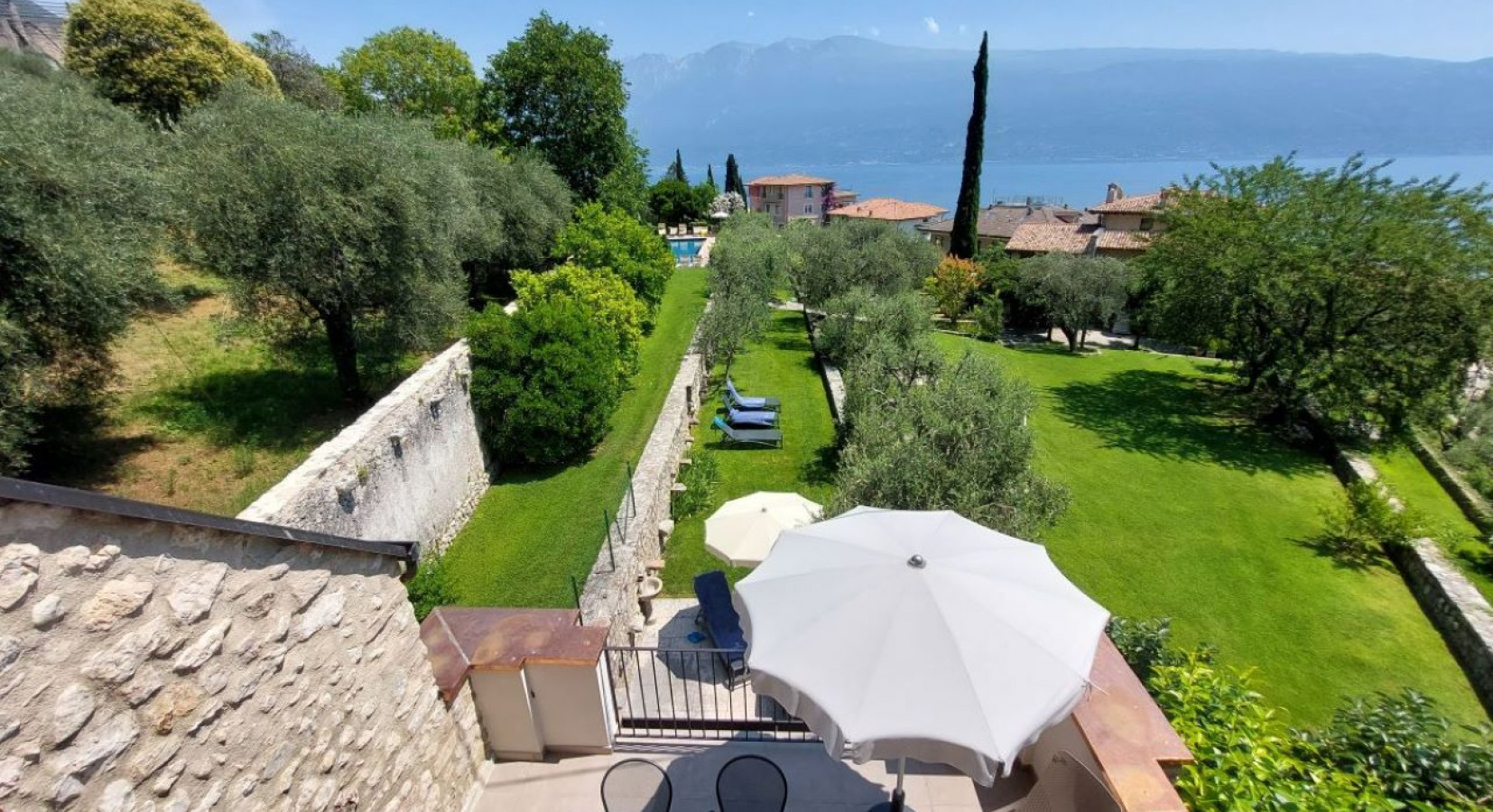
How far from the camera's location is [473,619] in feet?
18.3

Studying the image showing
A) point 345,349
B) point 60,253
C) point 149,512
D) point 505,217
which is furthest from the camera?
point 505,217

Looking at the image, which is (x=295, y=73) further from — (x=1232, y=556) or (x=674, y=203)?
(x=1232, y=556)

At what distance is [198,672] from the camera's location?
9.89 feet

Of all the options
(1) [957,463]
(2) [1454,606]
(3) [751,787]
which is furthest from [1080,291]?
(3) [751,787]

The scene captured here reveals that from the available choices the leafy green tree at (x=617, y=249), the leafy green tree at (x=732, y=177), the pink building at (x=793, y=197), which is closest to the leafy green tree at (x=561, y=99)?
the leafy green tree at (x=617, y=249)

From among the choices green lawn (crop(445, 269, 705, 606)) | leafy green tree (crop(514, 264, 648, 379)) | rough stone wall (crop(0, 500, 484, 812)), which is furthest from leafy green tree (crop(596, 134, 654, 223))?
rough stone wall (crop(0, 500, 484, 812))

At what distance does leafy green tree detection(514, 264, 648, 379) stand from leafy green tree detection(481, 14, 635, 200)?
13.3 meters

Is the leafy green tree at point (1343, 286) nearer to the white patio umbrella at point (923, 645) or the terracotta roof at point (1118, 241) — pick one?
the white patio umbrella at point (923, 645)

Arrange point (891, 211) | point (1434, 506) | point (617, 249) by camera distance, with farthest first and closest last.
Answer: point (891, 211) < point (617, 249) < point (1434, 506)

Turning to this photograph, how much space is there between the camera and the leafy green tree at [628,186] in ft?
101

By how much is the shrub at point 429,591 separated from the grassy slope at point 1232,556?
36.5 feet

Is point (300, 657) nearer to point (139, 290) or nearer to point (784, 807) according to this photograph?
point (784, 807)

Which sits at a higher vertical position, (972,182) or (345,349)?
(972,182)

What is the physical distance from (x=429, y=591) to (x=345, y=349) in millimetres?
6225
